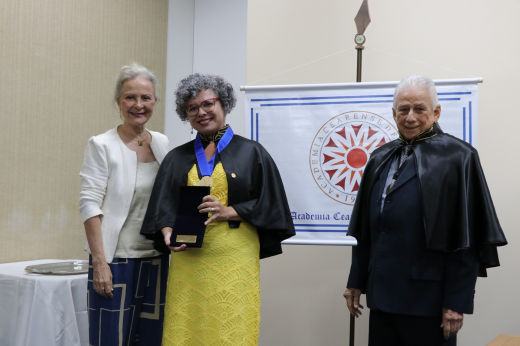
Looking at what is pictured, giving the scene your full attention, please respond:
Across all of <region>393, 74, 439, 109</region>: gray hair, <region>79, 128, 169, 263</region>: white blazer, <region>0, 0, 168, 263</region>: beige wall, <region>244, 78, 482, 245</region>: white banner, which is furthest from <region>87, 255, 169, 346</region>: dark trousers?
<region>0, 0, 168, 263</region>: beige wall

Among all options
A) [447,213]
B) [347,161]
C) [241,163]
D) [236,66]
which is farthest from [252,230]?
[236,66]

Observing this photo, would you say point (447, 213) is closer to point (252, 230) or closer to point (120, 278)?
point (252, 230)

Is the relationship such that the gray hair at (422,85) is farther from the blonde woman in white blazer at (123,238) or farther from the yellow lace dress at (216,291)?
the blonde woman in white blazer at (123,238)

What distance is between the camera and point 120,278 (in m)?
2.17

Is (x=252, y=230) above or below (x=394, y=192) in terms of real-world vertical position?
below

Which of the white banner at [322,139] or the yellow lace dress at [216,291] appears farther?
the white banner at [322,139]

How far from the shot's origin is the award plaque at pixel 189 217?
1934 millimetres

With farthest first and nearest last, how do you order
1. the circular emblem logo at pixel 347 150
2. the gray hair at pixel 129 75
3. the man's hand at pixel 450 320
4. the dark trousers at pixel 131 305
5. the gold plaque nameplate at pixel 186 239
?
the circular emblem logo at pixel 347 150 < the gray hair at pixel 129 75 < the dark trousers at pixel 131 305 < the gold plaque nameplate at pixel 186 239 < the man's hand at pixel 450 320

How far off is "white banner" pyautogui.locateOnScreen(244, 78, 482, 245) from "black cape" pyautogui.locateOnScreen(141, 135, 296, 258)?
0.73 m

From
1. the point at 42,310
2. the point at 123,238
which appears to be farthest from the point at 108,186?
the point at 42,310

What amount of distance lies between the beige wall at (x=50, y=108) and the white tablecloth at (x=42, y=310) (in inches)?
20.7

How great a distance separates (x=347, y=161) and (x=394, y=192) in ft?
3.01

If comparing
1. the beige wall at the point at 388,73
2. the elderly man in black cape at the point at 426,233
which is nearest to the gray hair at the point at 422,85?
the elderly man in black cape at the point at 426,233

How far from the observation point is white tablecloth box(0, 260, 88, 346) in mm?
2678
